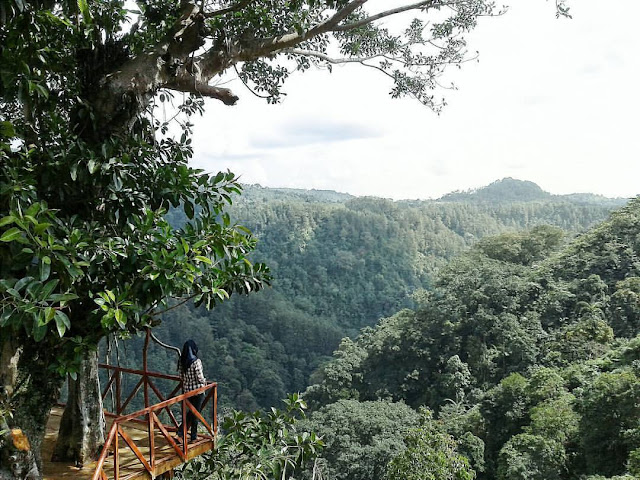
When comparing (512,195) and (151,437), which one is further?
(512,195)

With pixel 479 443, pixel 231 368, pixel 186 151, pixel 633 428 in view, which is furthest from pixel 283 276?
pixel 186 151

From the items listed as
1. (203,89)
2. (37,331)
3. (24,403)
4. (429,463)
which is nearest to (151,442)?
(24,403)

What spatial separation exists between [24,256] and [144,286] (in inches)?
20.2

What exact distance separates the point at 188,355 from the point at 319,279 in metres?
57.9

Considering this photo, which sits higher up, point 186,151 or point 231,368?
point 186,151

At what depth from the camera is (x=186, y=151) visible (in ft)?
12.8

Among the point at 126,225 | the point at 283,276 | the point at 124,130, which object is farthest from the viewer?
the point at 283,276

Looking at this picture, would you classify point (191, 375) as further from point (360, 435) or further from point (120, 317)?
point (360, 435)

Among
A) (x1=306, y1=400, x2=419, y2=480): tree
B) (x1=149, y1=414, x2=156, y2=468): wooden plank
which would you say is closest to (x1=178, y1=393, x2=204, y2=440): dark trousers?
(x1=149, y1=414, x2=156, y2=468): wooden plank

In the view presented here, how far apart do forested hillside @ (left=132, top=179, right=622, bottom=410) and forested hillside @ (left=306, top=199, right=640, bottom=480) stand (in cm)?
1145

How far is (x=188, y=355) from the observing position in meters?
3.78

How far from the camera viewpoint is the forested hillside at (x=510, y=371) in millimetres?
12227

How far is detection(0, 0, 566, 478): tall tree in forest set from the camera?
211 centimetres

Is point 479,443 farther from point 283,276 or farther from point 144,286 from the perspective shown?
point 283,276
